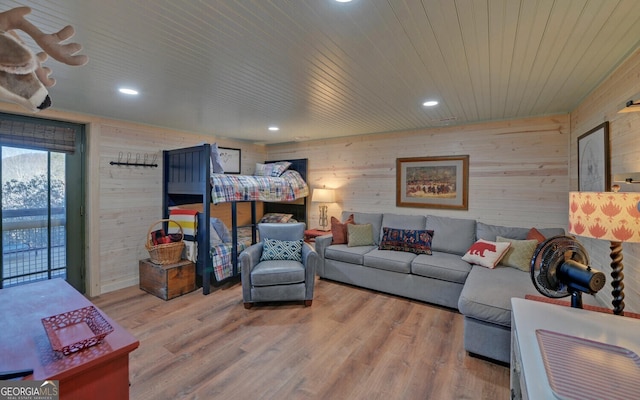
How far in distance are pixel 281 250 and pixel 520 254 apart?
106 inches

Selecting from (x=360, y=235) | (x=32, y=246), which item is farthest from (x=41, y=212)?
(x=360, y=235)

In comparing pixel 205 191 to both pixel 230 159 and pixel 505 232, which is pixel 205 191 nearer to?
pixel 230 159

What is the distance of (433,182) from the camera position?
4238 millimetres

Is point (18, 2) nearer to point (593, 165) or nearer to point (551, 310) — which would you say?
point (551, 310)

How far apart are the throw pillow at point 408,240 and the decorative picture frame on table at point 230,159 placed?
3068 millimetres

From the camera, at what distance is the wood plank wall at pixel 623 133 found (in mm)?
1898

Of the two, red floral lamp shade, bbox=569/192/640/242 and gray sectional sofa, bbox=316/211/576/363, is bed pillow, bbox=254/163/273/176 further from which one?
red floral lamp shade, bbox=569/192/640/242

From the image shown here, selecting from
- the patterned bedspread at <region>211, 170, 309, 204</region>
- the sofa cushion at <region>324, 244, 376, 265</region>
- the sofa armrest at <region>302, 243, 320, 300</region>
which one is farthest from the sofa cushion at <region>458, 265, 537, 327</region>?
the patterned bedspread at <region>211, 170, 309, 204</region>

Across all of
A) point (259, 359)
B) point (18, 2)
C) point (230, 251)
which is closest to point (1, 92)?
point (18, 2)

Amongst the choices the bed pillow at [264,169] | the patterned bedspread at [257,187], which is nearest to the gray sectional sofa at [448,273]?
the patterned bedspread at [257,187]

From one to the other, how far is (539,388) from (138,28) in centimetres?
243

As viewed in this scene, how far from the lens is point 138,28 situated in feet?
5.22

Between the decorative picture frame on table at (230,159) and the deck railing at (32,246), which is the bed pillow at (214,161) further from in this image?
the deck railing at (32,246)

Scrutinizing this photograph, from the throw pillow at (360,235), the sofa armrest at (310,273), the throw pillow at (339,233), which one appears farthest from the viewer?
the throw pillow at (339,233)
